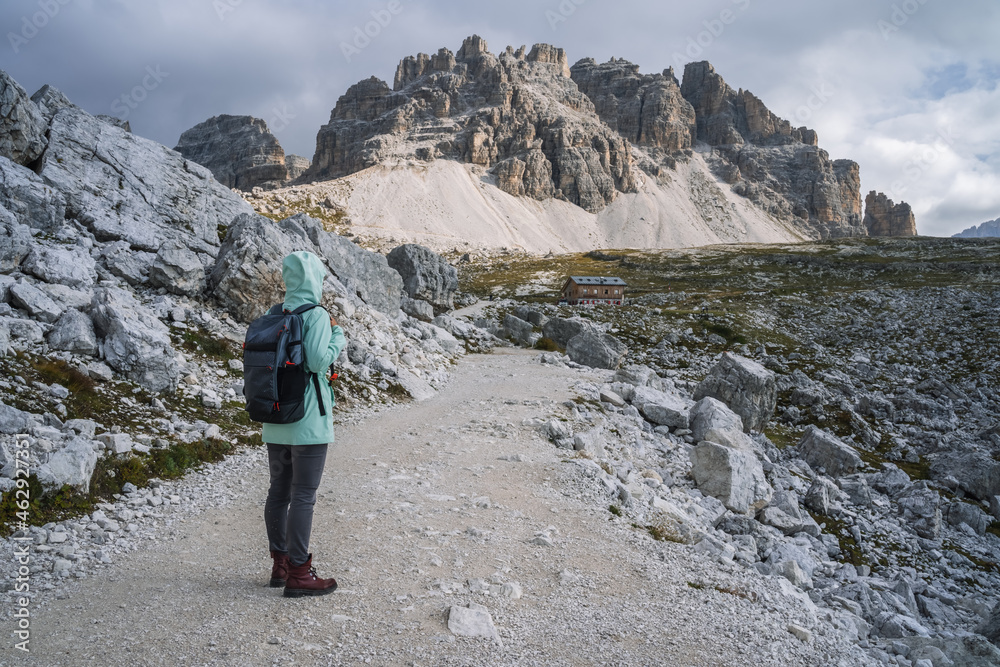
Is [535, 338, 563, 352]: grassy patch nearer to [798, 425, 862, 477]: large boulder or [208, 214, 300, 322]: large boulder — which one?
[798, 425, 862, 477]: large boulder

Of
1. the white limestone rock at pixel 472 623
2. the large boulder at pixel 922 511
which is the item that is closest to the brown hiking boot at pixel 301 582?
the white limestone rock at pixel 472 623

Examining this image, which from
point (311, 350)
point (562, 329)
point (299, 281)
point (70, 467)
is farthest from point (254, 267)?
point (562, 329)

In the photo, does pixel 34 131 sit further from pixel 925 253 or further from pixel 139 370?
pixel 925 253

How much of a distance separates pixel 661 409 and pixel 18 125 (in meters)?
25.8

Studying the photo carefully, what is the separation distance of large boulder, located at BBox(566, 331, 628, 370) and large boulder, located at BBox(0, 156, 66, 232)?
2493 centimetres

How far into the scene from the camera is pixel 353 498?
31.9 ft

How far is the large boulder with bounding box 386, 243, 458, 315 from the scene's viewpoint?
2066 inches

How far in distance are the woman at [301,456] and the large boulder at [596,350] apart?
26441 mm

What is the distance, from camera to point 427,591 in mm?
6664

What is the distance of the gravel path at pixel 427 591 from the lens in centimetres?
537

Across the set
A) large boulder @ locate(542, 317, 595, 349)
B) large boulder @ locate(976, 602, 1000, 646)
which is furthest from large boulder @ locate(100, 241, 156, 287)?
large boulder @ locate(542, 317, 595, 349)

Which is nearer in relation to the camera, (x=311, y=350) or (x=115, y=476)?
(x=311, y=350)

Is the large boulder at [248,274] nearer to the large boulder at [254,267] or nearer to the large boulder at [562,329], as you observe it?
the large boulder at [254,267]

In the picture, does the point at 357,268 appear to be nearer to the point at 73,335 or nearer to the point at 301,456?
the point at 73,335
